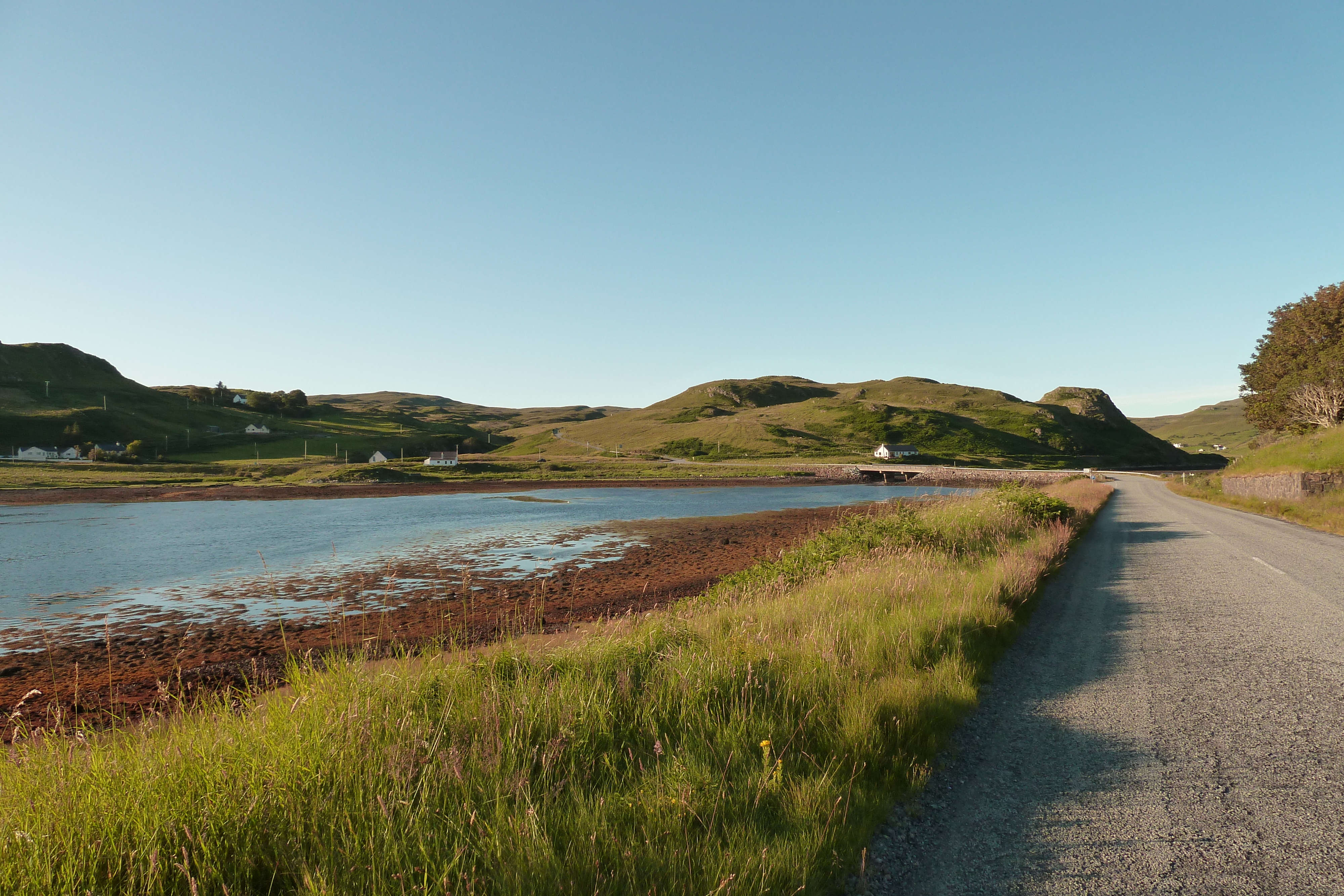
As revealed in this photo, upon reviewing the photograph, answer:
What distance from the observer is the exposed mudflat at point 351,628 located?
11406 millimetres

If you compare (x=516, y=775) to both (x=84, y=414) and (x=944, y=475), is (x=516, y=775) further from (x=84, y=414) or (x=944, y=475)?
(x=84, y=414)

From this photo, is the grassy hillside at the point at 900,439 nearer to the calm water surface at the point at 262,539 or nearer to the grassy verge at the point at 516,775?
the calm water surface at the point at 262,539

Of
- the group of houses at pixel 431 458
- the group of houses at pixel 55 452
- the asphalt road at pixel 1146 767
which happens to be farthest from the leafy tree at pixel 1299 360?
the group of houses at pixel 55 452

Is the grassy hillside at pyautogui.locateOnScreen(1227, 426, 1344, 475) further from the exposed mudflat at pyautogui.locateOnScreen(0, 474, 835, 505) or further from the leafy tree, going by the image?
the exposed mudflat at pyautogui.locateOnScreen(0, 474, 835, 505)

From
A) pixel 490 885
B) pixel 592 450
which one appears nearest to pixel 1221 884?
pixel 490 885

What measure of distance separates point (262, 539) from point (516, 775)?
37443mm

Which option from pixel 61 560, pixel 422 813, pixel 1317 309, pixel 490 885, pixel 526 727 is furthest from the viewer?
pixel 1317 309

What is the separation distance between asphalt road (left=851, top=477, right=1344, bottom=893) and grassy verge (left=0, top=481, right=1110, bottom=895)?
1.55 feet

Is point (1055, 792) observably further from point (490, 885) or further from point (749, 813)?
point (490, 885)

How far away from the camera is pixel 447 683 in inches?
239

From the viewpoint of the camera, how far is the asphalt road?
162 inches

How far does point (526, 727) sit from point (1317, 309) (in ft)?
252

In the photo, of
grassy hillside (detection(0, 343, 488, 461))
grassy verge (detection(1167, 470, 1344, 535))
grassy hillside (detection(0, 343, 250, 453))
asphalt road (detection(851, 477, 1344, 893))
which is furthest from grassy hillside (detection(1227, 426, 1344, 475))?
grassy hillside (detection(0, 343, 250, 453))

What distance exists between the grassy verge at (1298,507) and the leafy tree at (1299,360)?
15287 mm
